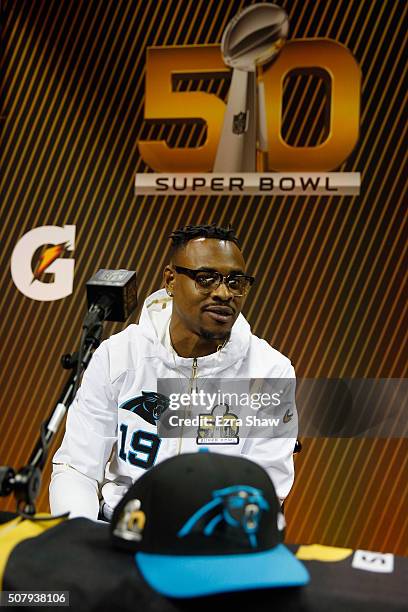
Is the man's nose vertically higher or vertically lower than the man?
higher

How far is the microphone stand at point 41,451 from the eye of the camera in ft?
3.20

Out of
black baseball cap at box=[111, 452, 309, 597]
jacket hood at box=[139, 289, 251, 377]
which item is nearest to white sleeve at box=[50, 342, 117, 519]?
jacket hood at box=[139, 289, 251, 377]

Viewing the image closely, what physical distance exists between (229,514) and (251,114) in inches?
99.8

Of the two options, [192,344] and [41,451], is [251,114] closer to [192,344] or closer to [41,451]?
[192,344]

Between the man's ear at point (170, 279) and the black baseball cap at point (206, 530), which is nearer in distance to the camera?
the black baseball cap at point (206, 530)

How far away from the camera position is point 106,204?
3.13 metres

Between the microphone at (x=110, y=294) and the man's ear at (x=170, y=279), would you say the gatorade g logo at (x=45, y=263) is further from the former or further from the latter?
the microphone at (x=110, y=294)

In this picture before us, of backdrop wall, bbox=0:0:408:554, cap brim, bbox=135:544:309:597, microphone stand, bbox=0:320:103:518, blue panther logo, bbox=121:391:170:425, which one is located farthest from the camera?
backdrop wall, bbox=0:0:408:554

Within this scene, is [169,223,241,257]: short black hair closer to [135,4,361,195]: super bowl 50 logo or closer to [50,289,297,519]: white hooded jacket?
[50,289,297,519]: white hooded jacket

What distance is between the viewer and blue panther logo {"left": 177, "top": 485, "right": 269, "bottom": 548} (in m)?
0.78

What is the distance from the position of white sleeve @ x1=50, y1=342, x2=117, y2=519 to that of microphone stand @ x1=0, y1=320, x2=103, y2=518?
1.43 ft

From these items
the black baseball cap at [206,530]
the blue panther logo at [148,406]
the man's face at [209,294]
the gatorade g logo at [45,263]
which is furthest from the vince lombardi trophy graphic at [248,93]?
the black baseball cap at [206,530]

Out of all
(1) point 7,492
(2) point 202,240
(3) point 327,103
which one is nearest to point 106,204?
(3) point 327,103

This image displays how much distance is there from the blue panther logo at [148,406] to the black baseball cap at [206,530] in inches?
33.5
